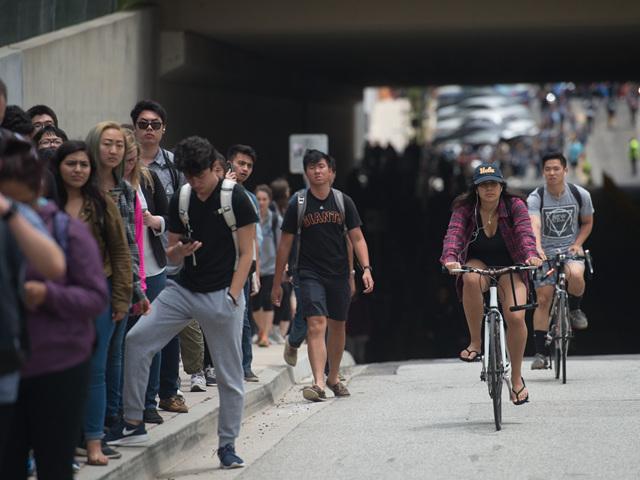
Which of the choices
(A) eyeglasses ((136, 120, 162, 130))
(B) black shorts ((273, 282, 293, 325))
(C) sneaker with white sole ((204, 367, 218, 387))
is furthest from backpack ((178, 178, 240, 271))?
(B) black shorts ((273, 282, 293, 325))

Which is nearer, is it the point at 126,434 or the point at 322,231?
the point at 126,434

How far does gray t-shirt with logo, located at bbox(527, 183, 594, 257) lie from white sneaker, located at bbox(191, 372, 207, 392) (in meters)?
3.56

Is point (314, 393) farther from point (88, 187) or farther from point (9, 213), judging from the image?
point (9, 213)

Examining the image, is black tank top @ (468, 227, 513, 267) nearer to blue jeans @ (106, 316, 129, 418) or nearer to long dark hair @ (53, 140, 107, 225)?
blue jeans @ (106, 316, 129, 418)

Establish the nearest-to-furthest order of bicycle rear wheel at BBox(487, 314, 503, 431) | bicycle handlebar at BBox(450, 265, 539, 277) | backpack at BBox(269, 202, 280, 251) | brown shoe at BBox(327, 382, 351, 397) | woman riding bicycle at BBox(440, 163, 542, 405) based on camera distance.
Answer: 1. bicycle rear wheel at BBox(487, 314, 503, 431)
2. bicycle handlebar at BBox(450, 265, 539, 277)
3. woman riding bicycle at BBox(440, 163, 542, 405)
4. brown shoe at BBox(327, 382, 351, 397)
5. backpack at BBox(269, 202, 280, 251)

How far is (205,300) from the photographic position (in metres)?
8.49

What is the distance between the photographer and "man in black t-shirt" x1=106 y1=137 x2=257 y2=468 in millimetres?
8484

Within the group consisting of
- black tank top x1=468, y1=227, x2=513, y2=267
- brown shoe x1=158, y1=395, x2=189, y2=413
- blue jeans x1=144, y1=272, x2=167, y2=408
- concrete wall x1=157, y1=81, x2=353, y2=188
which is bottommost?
brown shoe x1=158, y1=395, x2=189, y2=413

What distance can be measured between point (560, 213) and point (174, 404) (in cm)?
466

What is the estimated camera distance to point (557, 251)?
13.1 metres

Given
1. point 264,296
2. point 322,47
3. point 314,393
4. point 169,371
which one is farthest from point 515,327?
point 322,47

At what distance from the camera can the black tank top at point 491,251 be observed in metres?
10.3

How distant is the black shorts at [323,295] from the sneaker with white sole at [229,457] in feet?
11.0

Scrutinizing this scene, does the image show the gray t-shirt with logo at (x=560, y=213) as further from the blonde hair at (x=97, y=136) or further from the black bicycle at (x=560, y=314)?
the blonde hair at (x=97, y=136)
